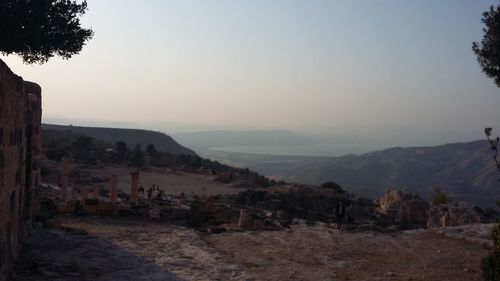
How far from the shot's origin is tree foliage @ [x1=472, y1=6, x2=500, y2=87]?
17297 millimetres

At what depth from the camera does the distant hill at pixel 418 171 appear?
226 feet

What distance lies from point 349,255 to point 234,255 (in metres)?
2.67

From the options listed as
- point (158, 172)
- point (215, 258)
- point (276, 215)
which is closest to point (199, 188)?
point (158, 172)

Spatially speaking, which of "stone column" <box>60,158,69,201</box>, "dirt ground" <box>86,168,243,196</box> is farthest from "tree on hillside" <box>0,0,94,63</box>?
"dirt ground" <box>86,168,243,196</box>

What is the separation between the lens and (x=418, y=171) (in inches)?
3381

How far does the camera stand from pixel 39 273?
9289 millimetres

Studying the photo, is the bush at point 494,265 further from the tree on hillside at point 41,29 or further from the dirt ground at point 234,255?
the tree on hillside at point 41,29

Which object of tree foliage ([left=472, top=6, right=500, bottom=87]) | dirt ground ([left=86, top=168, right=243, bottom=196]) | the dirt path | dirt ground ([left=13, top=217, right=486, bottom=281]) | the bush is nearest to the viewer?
the bush

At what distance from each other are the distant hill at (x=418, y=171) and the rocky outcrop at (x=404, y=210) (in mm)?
30034

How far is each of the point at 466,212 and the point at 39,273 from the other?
19721 millimetres

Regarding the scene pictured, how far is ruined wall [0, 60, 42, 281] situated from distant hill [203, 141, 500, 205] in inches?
1973

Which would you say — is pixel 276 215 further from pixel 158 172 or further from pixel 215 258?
pixel 158 172

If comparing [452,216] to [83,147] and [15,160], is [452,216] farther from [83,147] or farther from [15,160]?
[83,147]

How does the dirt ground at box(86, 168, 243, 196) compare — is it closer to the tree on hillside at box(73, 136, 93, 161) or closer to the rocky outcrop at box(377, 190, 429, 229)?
the tree on hillside at box(73, 136, 93, 161)
